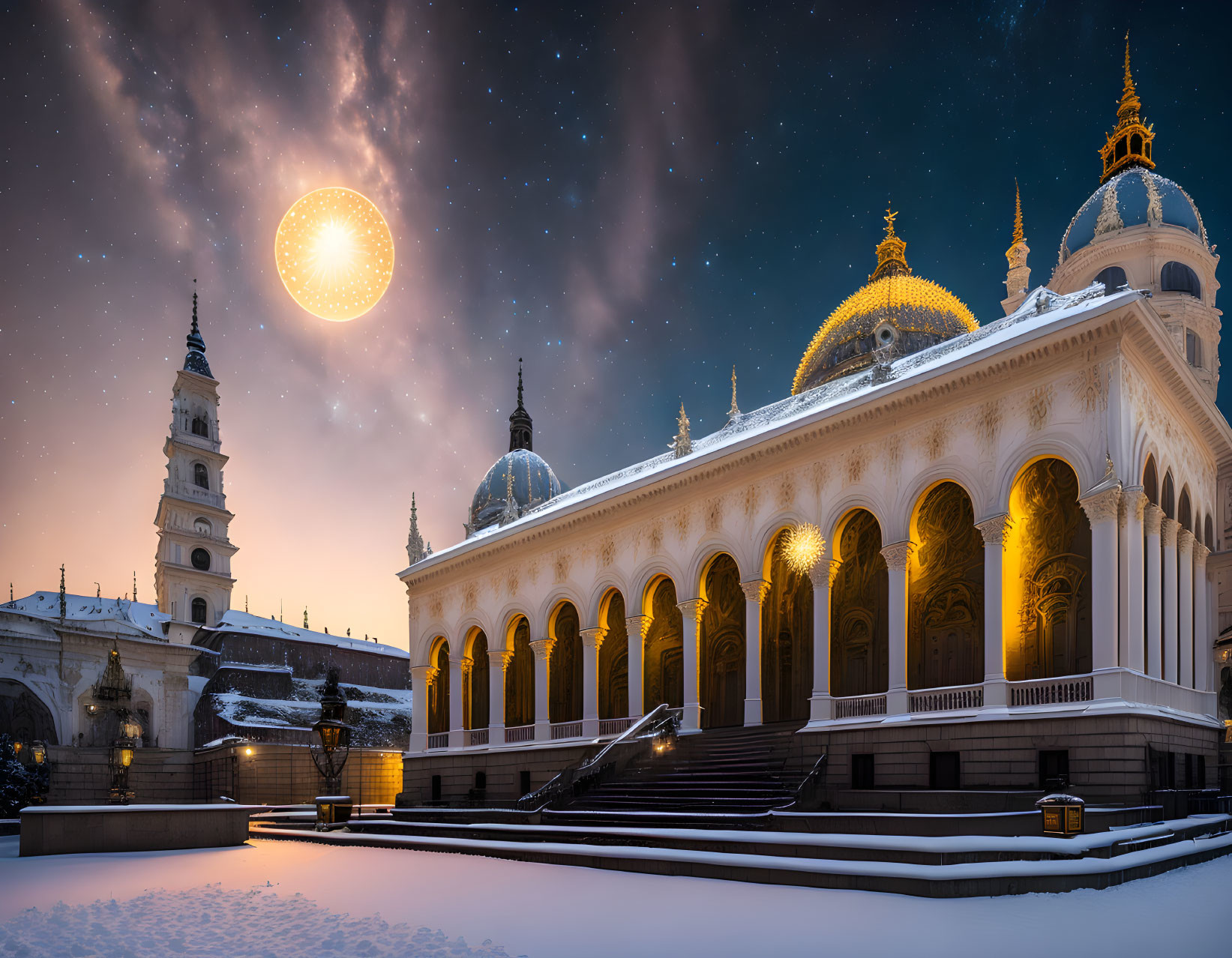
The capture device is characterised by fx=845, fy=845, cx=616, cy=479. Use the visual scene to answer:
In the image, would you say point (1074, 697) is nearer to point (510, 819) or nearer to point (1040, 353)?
point (1040, 353)

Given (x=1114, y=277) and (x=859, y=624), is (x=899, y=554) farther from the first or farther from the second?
(x=1114, y=277)

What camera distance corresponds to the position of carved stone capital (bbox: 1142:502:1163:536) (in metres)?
20.2

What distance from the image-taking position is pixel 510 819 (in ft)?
67.7

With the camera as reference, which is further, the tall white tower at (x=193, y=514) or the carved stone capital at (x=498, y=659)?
the tall white tower at (x=193, y=514)

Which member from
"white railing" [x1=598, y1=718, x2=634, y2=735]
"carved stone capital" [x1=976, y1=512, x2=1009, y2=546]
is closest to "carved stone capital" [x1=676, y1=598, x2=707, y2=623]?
"white railing" [x1=598, y1=718, x2=634, y2=735]

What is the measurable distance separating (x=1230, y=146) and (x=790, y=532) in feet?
69.3

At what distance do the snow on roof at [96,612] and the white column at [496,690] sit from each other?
3314 cm

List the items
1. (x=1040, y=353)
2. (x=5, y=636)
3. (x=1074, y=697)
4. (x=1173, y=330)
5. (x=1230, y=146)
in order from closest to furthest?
(x=1074, y=697)
(x=1040, y=353)
(x=1230, y=146)
(x=1173, y=330)
(x=5, y=636)

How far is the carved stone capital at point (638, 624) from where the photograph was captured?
29.7 metres

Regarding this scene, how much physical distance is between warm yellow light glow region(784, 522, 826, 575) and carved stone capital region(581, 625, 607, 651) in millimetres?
8996

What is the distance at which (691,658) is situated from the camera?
27.6 meters

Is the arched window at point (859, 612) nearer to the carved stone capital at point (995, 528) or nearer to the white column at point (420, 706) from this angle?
the carved stone capital at point (995, 528)

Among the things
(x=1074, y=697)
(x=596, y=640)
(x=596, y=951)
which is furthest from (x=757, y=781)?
(x=596, y=951)

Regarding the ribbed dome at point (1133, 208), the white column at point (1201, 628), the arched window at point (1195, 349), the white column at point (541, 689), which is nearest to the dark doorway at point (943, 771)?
the white column at point (1201, 628)
